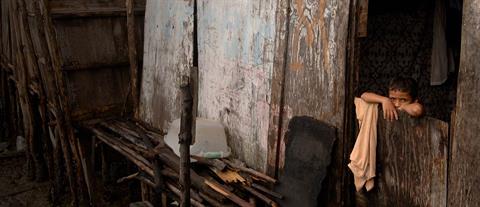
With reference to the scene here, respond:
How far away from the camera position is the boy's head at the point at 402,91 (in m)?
3.36

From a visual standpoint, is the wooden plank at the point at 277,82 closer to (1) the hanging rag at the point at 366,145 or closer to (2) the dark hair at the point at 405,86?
(1) the hanging rag at the point at 366,145

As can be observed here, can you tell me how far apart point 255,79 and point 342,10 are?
1217 mm

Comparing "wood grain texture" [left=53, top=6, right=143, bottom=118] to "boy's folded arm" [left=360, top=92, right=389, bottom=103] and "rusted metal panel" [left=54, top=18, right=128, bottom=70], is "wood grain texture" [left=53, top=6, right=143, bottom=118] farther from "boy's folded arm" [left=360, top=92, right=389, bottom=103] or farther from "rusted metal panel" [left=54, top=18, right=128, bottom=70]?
"boy's folded arm" [left=360, top=92, right=389, bottom=103]

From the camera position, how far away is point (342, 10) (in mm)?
3334

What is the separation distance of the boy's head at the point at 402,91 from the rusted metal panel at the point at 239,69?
107 centimetres

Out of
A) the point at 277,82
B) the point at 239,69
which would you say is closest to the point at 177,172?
the point at 239,69

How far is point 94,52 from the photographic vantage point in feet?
22.9

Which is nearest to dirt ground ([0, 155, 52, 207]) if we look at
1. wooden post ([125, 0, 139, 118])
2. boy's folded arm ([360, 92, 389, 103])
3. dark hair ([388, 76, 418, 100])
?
wooden post ([125, 0, 139, 118])

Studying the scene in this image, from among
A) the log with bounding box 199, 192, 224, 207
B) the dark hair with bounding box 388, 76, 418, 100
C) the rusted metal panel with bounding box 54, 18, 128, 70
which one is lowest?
the log with bounding box 199, 192, 224, 207

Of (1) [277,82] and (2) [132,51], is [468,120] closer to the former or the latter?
(1) [277,82]

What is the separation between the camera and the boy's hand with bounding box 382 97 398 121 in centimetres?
327

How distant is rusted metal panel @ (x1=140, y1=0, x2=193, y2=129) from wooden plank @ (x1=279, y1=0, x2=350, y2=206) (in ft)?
5.96

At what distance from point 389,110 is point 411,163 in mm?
370

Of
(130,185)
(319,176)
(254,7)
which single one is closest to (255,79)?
(254,7)
